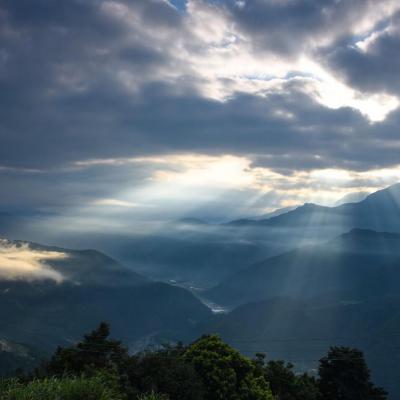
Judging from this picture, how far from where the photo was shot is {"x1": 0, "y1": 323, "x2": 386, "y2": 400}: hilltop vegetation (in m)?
26.7

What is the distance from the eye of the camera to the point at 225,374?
4900 centimetres

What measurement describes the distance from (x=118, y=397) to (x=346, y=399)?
4759 cm

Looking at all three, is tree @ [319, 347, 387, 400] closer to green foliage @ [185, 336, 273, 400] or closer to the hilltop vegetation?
the hilltop vegetation

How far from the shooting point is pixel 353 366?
67.6 m

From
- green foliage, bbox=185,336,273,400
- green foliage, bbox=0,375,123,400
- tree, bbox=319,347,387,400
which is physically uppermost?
green foliage, bbox=0,375,123,400

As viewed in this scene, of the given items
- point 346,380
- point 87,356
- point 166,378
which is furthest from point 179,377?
point 346,380

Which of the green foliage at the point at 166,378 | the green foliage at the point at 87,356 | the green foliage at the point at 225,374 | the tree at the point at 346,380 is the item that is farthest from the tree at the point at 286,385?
the green foliage at the point at 87,356

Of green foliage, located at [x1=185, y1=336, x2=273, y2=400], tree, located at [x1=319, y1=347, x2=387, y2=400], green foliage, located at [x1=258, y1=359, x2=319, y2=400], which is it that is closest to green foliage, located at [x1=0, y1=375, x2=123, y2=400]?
green foliage, located at [x1=185, y1=336, x2=273, y2=400]

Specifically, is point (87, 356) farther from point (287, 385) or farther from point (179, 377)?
point (287, 385)

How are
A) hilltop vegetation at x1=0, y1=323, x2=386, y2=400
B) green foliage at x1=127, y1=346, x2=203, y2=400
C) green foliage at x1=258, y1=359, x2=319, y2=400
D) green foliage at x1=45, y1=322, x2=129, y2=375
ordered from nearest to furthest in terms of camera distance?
hilltop vegetation at x1=0, y1=323, x2=386, y2=400 → green foliage at x1=127, y1=346, x2=203, y2=400 → green foliage at x1=45, y1=322, x2=129, y2=375 → green foliage at x1=258, y1=359, x2=319, y2=400

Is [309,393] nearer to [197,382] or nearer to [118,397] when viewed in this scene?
[197,382]

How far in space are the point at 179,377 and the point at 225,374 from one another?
Result: 25.8 feet

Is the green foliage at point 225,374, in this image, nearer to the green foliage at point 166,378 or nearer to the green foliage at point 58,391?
the green foliage at point 166,378

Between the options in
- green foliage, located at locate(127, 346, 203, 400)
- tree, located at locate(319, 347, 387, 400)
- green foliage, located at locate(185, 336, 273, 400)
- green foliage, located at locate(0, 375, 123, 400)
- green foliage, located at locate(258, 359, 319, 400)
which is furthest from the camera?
tree, located at locate(319, 347, 387, 400)
